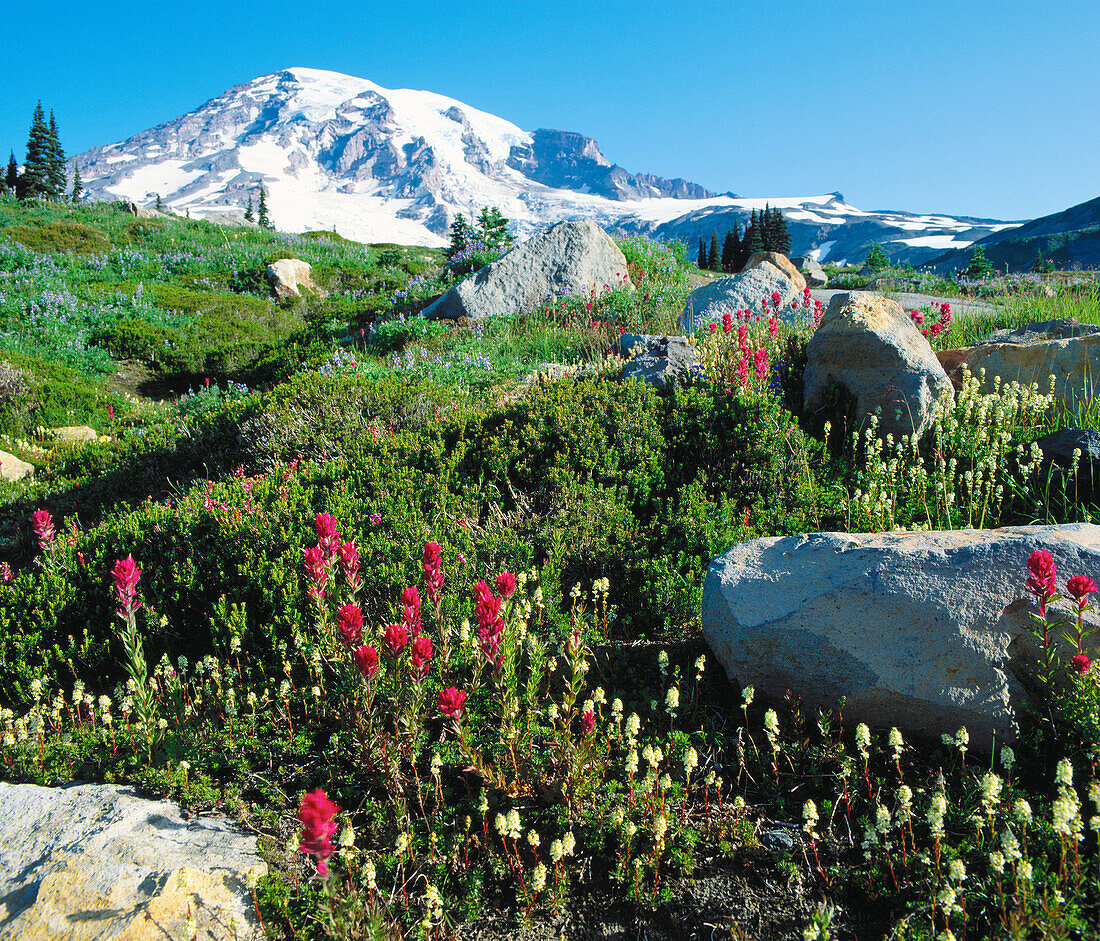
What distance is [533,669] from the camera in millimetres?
3041

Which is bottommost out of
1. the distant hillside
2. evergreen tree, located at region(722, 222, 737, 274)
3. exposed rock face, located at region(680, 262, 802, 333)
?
exposed rock face, located at region(680, 262, 802, 333)

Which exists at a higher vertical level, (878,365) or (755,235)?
(755,235)

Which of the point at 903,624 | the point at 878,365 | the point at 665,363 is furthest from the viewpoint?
the point at 665,363

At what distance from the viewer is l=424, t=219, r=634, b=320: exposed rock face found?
14.2 metres

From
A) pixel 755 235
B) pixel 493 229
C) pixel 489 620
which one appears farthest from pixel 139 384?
pixel 755 235

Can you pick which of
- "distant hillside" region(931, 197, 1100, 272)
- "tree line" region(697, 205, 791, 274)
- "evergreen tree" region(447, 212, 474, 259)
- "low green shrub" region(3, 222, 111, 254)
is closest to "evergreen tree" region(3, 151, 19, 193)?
"low green shrub" region(3, 222, 111, 254)

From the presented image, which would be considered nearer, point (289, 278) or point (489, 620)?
point (489, 620)

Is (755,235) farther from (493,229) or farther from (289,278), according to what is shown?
(289,278)

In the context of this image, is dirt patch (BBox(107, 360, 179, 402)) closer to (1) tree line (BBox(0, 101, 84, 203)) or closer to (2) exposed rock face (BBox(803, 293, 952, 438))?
(2) exposed rock face (BBox(803, 293, 952, 438))

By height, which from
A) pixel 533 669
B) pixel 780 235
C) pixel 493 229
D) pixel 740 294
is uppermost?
pixel 780 235

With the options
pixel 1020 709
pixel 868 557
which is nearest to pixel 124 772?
pixel 868 557

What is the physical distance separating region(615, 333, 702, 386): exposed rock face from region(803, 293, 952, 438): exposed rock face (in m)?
1.39

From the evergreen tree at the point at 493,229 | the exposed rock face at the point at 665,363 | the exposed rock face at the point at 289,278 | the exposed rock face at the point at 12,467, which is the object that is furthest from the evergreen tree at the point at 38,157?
the exposed rock face at the point at 665,363

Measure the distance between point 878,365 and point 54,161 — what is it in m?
71.8
